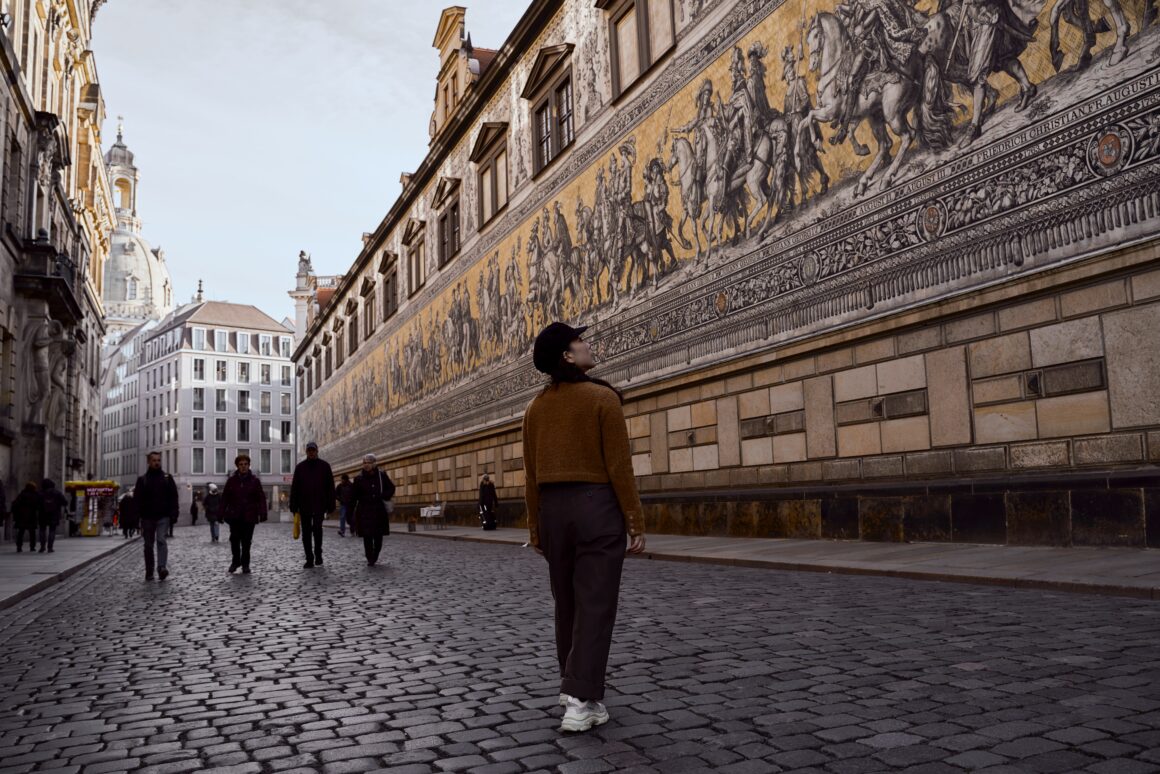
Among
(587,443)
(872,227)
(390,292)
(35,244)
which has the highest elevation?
(390,292)

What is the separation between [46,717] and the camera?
433 centimetres

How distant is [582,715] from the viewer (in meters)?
3.69

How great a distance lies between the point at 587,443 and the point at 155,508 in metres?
9.84

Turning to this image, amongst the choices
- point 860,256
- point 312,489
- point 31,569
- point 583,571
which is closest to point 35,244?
point 31,569

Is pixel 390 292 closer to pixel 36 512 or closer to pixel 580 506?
pixel 36 512

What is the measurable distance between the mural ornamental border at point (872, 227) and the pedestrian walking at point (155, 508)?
318 inches

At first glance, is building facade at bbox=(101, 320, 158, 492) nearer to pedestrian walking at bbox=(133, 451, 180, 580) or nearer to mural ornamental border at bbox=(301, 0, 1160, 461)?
mural ornamental border at bbox=(301, 0, 1160, 461)

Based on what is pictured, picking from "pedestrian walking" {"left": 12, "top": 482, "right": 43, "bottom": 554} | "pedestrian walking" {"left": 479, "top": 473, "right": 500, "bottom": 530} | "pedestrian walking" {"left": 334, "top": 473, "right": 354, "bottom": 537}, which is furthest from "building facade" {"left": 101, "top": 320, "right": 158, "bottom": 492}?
"pedestrian walking" {"left": 12, "top": 482, "right": 43, "bottom": 554}

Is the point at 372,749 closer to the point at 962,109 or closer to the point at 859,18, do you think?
the point at 962,109

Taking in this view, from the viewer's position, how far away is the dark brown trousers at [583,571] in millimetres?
3775

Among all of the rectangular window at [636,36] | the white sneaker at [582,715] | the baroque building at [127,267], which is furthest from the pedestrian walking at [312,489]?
the baroque building at [127,267]

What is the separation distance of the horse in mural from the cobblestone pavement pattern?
5.60 metres

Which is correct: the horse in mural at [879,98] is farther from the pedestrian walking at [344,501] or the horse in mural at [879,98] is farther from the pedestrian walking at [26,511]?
the pedestrian walking at [26,511]

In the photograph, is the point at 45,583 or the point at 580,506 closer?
the point at 580,506
